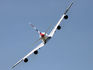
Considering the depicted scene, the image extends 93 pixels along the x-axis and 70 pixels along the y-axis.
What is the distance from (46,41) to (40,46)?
178 inches

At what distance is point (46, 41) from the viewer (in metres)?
164

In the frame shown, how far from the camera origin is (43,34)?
534 feet

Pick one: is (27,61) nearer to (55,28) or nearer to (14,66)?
(14,66)

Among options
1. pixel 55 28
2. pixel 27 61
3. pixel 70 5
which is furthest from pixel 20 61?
pixel 70 5

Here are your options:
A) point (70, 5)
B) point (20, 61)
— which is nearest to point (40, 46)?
point (20, 61)

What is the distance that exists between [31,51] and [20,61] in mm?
8085

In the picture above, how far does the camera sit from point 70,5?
16438 centimetres

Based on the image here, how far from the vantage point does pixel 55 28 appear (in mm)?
166375

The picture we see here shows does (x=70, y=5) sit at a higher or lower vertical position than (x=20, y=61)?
higher

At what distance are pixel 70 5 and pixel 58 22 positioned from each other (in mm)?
11071

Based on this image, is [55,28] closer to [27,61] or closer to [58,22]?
[58,22]

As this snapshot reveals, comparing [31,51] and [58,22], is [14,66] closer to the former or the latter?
[31,51]

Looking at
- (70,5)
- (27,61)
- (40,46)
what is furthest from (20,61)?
(70,5)

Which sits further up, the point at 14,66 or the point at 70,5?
the point at 70,5
